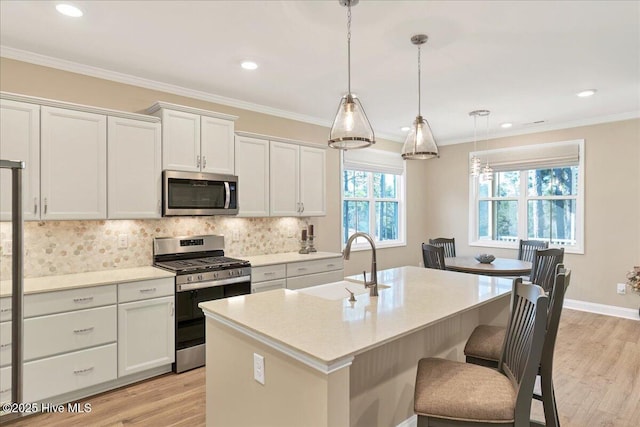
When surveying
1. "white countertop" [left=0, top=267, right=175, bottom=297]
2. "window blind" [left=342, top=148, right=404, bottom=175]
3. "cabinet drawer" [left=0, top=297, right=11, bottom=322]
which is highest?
"window blind" [left=342, top=148, right=404, bottom=175]

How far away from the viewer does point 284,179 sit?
428 cm

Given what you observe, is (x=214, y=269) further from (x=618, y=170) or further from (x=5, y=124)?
(x=618, y=170)

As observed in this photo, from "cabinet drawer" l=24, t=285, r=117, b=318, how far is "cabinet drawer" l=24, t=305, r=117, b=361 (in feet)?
0.13

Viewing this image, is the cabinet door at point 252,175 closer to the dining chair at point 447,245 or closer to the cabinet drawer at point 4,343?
the cabinet drawer at point 4,343

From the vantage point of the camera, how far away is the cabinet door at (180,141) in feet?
10.9

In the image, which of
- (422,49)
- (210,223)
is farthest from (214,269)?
(422,49)

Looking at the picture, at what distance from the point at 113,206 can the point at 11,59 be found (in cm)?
134

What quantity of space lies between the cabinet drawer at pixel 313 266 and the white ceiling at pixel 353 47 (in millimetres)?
1838

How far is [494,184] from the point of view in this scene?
6121 mm

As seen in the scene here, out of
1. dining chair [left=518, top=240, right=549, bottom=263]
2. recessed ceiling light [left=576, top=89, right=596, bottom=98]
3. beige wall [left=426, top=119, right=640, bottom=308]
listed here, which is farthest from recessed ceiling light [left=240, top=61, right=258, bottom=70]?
beige wall [left=426, top=119, right=640, bottom=308]

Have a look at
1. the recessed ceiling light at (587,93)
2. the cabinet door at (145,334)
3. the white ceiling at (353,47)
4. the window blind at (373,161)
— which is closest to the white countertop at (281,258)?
the cabinet door at (145,334)

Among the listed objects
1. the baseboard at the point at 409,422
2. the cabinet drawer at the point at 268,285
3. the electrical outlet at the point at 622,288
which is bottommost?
the baseboard at the point at 409,422

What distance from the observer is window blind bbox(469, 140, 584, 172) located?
518 centimetres

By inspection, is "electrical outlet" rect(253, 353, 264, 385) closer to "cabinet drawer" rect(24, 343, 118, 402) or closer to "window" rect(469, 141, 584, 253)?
"cabinet drawer" rect(24, 343, 118, 402)
